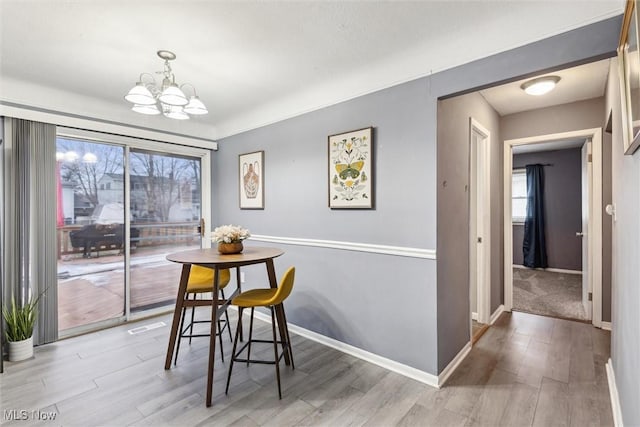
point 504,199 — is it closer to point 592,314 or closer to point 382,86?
point 592,314

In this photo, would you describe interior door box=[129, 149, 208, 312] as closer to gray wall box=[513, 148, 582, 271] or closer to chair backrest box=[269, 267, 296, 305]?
chair backrest box=[269, 267, 296, 305]

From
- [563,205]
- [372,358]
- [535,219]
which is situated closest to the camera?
[372,358]

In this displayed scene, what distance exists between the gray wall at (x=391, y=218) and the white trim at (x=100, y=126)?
1.38 m

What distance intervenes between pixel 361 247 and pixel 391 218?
367 millimetres

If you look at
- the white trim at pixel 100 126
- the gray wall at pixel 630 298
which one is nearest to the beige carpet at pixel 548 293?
the gray wall at pixel 630 298

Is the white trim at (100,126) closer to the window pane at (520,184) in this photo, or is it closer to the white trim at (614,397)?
the white trim at (614,397)

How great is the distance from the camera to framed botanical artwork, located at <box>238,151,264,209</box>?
11.2ft

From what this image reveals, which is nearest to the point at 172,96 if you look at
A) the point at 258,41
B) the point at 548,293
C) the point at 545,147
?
the point at 258,41

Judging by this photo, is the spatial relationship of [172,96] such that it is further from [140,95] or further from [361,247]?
[361,247]

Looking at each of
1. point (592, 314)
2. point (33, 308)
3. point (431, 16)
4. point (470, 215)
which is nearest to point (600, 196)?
point (592, 314)

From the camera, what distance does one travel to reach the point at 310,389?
2.10 metres

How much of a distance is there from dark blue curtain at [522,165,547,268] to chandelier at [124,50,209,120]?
6.28 meters

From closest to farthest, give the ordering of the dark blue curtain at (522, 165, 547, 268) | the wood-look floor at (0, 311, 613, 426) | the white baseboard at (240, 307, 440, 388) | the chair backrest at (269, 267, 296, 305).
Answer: the wood-look floor at (0, 311, 613, 426), the chair backrest at (269, 267, 296, 305), the white baseboard at (240, 307, 440, 388), the dark blue curtain at (522, 165, 547, 268)

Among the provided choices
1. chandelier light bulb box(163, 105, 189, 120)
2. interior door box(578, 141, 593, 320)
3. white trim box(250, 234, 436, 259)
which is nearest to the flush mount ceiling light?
interior door box(578, 141, 593, 320)
